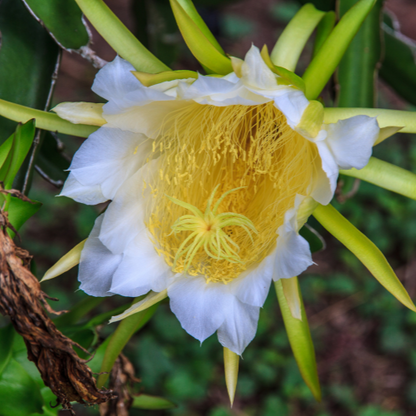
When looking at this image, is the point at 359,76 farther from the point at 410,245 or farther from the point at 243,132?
the point at 410,245

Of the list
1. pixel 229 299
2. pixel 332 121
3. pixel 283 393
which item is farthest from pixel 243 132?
pixel 283 393

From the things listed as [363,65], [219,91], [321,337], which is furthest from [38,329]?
[321,337]

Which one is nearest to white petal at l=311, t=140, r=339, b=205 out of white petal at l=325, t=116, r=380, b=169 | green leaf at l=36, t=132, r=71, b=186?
white petal at l=325, t=116, r=380, b=169

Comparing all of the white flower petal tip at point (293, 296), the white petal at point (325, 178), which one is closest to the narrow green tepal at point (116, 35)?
the white petal at point (325, 178)

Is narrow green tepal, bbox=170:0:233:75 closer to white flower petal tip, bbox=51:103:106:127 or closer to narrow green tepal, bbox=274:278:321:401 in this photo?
white flower petal tip, bbox=51:103:106:127

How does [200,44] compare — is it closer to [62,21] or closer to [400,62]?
[62,21]

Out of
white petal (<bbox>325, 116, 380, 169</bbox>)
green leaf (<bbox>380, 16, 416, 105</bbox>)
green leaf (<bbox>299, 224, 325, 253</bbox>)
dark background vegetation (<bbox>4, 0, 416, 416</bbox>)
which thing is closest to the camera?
white petal (<bbox>325, 116, 380, 169</bbox>)

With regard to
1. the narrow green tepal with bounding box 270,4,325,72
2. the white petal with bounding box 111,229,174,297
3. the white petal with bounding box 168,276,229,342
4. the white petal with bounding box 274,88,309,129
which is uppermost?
the narrow green tepal with bounding box 270,4,325,72
